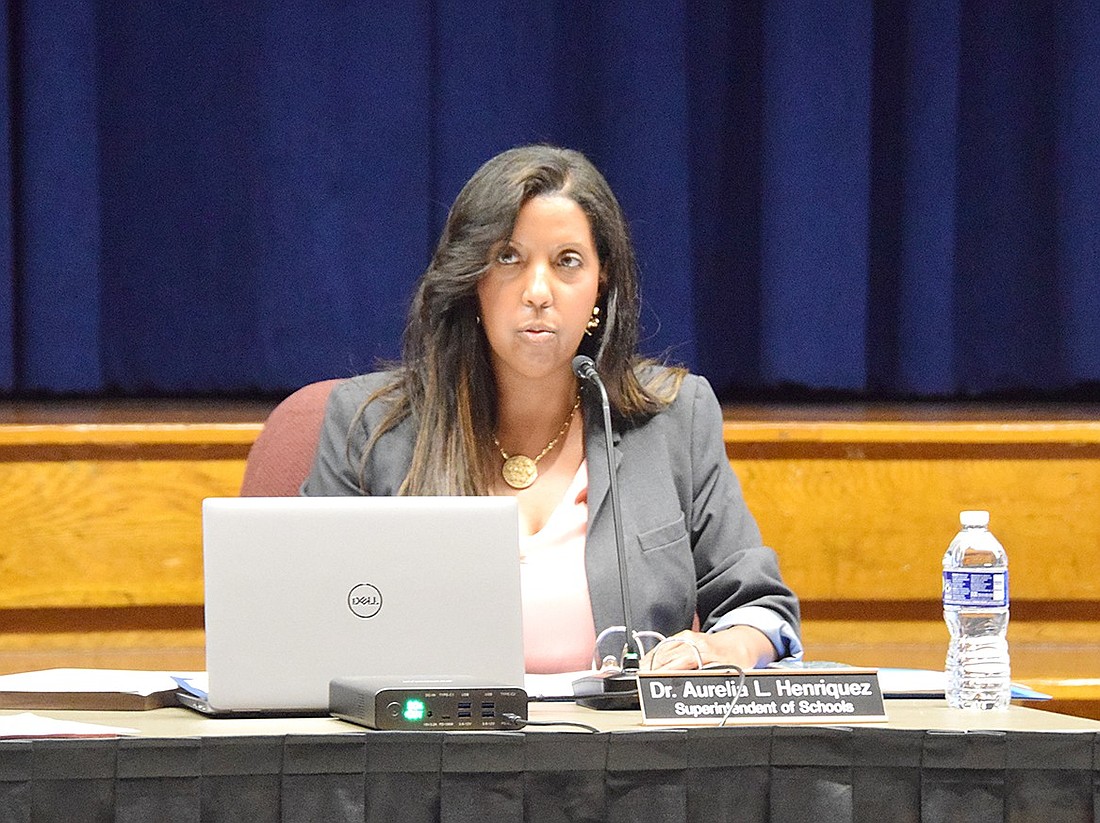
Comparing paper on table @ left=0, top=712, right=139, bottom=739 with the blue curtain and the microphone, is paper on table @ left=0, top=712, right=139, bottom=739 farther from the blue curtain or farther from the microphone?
the blue curtain

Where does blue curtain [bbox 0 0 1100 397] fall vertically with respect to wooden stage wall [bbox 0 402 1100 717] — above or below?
above

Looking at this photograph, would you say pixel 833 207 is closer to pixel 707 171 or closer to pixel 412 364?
pixel 707 171

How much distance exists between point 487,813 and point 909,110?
2.30m

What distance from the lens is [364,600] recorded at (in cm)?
153

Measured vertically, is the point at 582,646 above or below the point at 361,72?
below

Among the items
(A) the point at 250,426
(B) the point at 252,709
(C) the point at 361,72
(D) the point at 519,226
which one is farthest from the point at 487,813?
(C) the point at 361,72

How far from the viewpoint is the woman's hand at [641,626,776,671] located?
1777mm

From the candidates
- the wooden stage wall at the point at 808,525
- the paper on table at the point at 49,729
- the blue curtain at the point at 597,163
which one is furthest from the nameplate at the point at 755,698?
the blue curtain at the point at 597,163

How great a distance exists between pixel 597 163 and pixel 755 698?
77.3 inches

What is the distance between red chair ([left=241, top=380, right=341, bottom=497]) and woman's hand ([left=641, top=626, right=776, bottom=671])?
2.03ft

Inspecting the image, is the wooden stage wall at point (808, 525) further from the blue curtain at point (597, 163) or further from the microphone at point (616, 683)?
the microphone at point (616, 683)

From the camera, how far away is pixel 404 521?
1.54 meters

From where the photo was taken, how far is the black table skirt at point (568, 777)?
135cm

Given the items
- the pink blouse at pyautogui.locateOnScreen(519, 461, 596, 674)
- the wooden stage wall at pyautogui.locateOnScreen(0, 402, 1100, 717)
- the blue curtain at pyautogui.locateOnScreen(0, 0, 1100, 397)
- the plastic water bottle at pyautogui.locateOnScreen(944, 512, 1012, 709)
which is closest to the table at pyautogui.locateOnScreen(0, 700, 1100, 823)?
the plastic water bottle at pyautogui.locateOnScreen(944, 512, 1012, 709)
